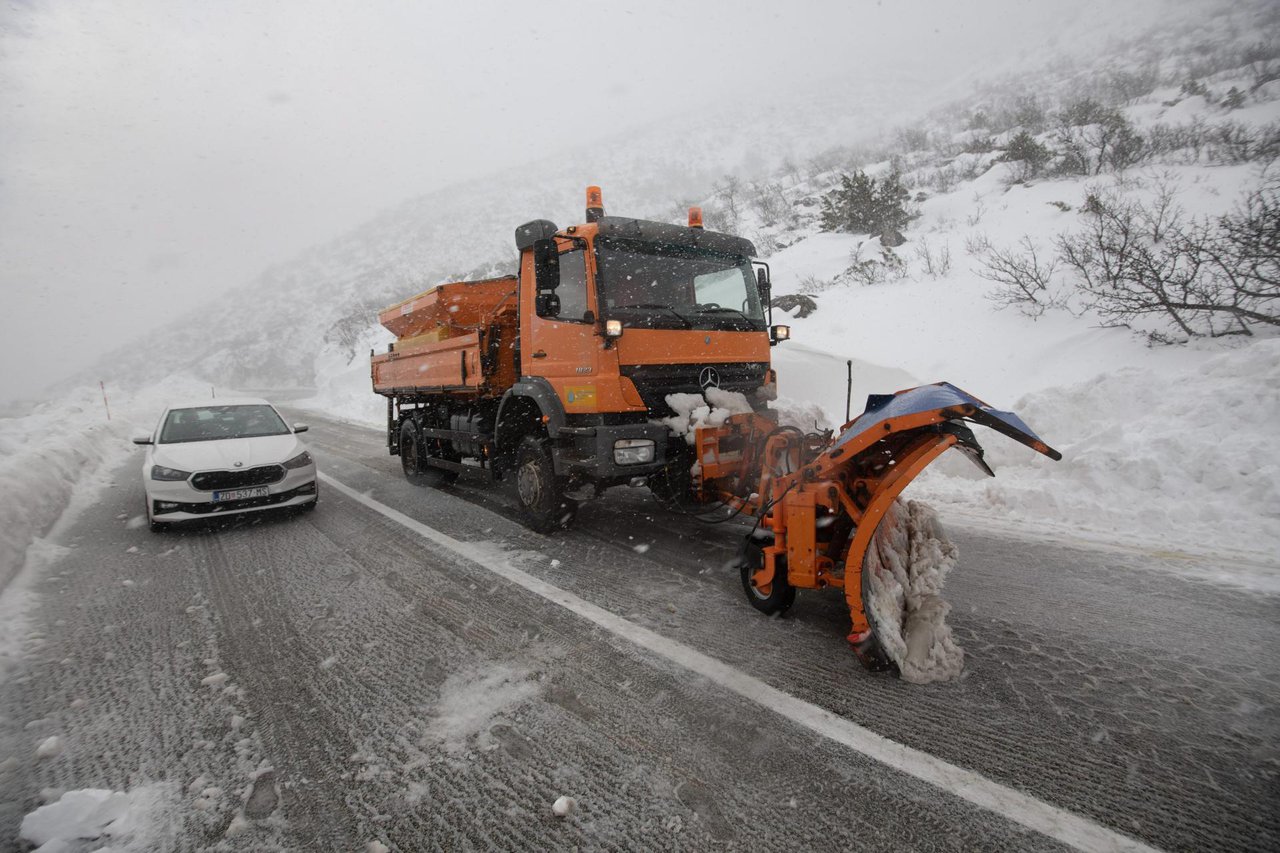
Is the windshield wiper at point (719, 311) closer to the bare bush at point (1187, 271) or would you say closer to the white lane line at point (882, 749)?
the white lane line at point (882, 749)

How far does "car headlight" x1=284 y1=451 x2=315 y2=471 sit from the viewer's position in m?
6.12

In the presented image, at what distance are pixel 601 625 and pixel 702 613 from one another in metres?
0.66

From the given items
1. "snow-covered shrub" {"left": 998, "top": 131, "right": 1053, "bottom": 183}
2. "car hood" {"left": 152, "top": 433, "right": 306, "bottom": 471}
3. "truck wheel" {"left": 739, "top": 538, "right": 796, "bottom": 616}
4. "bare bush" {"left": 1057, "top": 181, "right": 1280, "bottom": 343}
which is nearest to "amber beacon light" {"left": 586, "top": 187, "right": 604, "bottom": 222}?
"truck wheel" {"left": 739, "top": 538, "right": 796, "bottom": 616}

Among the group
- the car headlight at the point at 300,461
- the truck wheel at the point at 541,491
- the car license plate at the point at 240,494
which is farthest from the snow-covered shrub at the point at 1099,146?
the car license plate at the point at 240,494

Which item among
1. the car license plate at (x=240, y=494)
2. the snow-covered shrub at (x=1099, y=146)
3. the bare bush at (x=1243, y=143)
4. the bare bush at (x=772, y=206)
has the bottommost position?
the car license plate at (x=240, y=494)

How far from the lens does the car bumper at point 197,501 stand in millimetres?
5551

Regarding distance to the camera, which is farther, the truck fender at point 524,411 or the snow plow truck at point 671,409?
the truck fender at point 524,411

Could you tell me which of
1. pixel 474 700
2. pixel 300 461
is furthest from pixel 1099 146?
pixel 300 461

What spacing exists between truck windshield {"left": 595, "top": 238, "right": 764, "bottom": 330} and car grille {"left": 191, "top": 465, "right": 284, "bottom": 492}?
4096 mm

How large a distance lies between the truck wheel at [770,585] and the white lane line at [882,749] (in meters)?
0.64

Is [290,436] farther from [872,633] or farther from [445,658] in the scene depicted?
[872,633]

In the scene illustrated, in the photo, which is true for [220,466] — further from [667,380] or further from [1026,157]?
[1026,157]

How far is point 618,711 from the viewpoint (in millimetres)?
2615

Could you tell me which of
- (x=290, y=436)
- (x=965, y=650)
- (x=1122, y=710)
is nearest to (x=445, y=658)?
(x=965, y=650)
